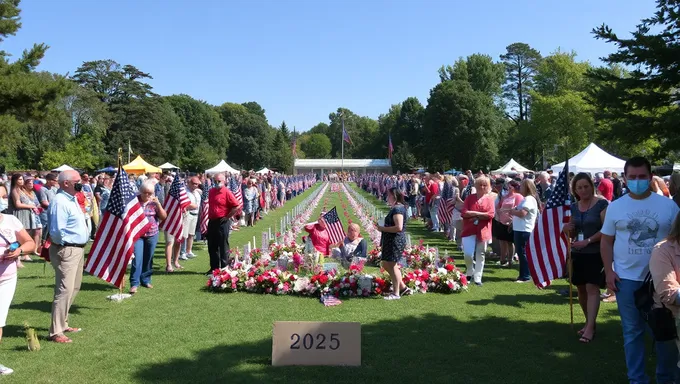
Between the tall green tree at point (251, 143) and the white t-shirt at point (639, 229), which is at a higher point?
the tall green tree at point (251, 143)

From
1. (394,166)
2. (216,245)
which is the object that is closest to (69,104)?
(394,166)

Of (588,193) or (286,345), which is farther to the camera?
(588,193)

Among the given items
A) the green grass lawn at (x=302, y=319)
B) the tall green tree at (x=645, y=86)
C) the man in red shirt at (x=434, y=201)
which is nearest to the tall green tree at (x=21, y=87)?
the green grass lawn at (x=302, y=319)

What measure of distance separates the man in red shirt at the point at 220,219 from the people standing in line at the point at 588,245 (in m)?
6.18

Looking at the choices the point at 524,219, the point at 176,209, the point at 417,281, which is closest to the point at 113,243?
the point at 176,209

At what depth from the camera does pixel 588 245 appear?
6434mm

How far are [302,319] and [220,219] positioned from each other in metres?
3.67

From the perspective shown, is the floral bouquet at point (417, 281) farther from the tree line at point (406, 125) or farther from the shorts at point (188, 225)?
the tree line at point (406, 125)

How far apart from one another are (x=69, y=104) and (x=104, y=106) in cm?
458

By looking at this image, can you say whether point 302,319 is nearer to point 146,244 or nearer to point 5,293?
point 146,244

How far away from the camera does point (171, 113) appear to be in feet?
264

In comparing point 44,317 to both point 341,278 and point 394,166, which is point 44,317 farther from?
point 394,166

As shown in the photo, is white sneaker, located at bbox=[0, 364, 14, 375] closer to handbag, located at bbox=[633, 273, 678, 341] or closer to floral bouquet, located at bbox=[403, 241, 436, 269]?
handbag, located at bbox=[633, 273, 678, 341]

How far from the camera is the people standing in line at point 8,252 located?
17.0 feet
